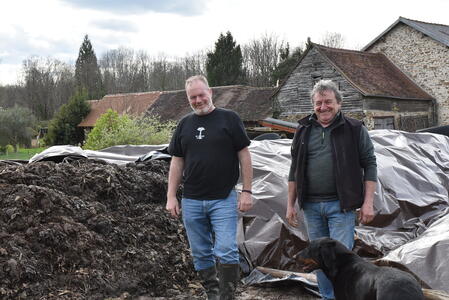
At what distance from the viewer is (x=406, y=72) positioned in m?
26.0

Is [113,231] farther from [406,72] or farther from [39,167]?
[406,72]

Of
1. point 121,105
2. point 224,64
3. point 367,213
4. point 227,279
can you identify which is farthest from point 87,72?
point 367,213

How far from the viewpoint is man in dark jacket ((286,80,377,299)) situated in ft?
11.3

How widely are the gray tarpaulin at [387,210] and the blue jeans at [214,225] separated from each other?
64.8 inches

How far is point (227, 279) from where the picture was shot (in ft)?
12.2

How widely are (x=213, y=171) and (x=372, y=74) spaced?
74.0 ft

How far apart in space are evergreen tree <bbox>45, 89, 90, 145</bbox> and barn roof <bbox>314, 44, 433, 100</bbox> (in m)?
19.6

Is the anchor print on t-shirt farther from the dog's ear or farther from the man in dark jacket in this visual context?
the dog's ear

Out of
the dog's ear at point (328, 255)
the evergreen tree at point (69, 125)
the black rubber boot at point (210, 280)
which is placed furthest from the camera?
the evergreen tree at point (69, 125)

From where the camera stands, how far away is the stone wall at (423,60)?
2502 centimetres

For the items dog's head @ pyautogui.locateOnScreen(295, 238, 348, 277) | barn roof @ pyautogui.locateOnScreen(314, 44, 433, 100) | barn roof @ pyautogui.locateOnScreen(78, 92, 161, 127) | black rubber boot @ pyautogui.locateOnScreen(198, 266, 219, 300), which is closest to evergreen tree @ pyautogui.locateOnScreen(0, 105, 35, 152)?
barn roof @ pyautogui.locateOnScreen(78, 92, 161, 127)

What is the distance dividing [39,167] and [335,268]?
3921mm

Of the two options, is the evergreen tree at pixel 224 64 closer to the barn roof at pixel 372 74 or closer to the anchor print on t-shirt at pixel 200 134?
the barn roof at pixel 372 74

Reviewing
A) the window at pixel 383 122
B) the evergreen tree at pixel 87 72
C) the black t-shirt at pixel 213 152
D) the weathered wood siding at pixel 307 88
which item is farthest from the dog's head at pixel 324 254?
the evergreen tree at pixel 87 72
